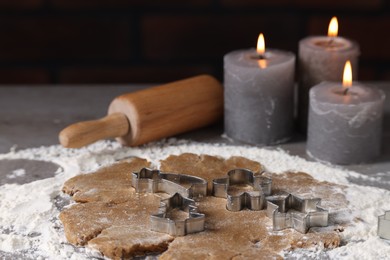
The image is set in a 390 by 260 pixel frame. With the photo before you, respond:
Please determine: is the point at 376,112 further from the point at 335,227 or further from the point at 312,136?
the point at 335,227

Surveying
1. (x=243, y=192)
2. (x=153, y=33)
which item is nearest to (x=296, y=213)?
(x=243, y=192)

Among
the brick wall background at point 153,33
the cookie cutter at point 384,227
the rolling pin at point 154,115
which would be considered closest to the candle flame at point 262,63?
the rolling pin at point 154,115

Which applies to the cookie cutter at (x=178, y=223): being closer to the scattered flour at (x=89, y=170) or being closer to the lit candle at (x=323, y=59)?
the scattered flour at (x=89, y=170)

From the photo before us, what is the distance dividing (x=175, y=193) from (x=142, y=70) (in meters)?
0.75

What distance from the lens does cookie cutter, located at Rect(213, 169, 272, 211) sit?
3.48ft

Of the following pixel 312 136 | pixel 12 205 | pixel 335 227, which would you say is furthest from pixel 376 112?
pixel 12 205

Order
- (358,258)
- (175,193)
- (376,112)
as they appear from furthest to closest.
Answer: (376,112) → (175,193) → (358,258)

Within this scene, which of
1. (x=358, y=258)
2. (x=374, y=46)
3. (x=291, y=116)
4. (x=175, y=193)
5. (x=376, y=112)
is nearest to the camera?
(x=358, y=258)

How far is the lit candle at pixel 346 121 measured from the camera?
46.4 inches

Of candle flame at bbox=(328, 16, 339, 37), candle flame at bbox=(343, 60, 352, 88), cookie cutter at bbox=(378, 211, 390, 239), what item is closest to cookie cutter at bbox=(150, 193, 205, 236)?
cookie cutter at bbox=(378, 211, 390, 239)

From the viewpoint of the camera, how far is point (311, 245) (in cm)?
98

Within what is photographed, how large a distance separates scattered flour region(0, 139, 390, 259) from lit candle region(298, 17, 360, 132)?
0.42 ft

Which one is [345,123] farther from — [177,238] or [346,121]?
[177,238]

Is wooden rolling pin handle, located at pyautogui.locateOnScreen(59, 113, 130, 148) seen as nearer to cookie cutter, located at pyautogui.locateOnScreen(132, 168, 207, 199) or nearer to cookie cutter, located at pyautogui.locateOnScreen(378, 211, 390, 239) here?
cookie cutter, located at pyautogui.locateOnScreen(132, 168, 207, 199)
